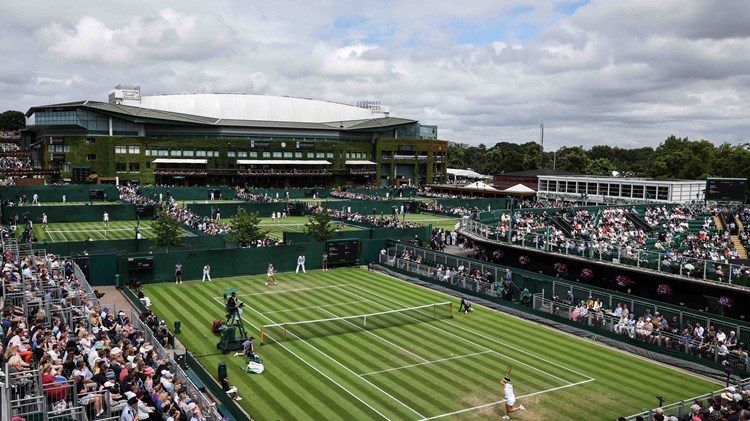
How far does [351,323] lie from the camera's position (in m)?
31.4

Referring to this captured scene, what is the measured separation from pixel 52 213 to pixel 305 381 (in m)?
50.2

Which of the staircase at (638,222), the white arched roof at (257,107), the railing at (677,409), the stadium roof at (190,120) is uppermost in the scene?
the white arched roof at (257,107)

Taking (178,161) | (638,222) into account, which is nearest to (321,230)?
(638,222)

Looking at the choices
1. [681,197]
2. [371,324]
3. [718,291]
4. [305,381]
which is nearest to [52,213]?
[371,324]

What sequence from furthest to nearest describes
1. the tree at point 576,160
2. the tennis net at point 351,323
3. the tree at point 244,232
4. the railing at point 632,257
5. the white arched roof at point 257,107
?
the tree at point 576,160
the white arched roof at point 257,107
the tree at point 244,232
the railing at point 632,257
the tennis net at point 351,323

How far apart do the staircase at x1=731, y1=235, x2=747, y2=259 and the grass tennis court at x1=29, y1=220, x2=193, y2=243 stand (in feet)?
156

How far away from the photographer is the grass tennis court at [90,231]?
179ft

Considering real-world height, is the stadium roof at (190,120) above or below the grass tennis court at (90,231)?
above

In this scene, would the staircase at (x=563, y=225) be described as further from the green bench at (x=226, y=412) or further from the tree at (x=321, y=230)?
the green bench at (x=226, y=412)

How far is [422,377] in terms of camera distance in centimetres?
2386

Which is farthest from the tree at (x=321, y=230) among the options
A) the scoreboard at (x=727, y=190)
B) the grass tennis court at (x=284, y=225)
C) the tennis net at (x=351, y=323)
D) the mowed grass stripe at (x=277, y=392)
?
the scoreboard at (x=727, y=190)

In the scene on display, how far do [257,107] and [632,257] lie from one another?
124m

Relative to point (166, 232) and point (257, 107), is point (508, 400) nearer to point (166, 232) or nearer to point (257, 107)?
point (166, 232)

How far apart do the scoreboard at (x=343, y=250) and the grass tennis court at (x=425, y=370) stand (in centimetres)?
1143
